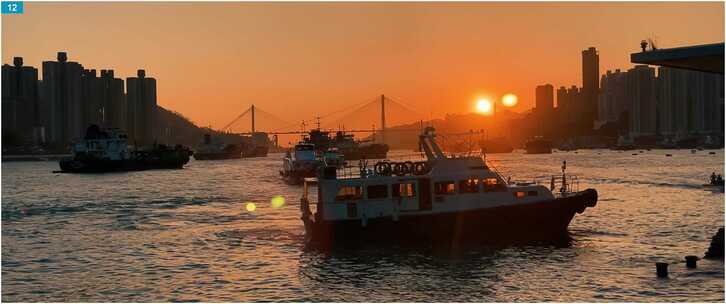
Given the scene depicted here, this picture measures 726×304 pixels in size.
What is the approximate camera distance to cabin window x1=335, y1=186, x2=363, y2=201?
3875 centimetres

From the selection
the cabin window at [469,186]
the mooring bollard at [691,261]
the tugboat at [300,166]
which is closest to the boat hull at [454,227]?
the cabin window at [469,186]

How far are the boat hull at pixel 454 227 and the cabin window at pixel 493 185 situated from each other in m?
0.95


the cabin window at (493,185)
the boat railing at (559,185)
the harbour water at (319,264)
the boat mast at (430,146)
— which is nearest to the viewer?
the harbour water at (319,264)

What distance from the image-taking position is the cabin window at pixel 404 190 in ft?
127

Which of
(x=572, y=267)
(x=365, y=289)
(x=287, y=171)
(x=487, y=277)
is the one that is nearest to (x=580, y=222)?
(x=572, y=267)

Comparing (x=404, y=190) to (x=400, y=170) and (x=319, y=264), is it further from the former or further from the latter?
(x=319, y=264)

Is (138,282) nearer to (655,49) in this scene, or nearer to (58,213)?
(655,49)

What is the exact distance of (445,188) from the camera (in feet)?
128

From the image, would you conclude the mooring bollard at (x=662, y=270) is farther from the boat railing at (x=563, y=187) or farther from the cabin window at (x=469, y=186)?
the boat railing at (x=563, y=187)

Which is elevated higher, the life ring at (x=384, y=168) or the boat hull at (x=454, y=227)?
the life ring at (x=384, y=168)

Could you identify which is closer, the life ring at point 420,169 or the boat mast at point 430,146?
the life ring at point 420,169

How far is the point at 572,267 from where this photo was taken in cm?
3406

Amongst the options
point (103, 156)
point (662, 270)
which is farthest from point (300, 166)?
point (662, 270)

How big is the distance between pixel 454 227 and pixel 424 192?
2.32 meters
